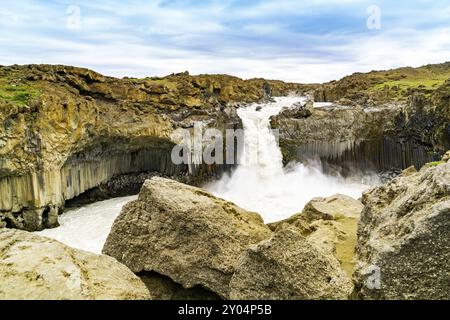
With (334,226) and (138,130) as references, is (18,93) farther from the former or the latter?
(334,226)

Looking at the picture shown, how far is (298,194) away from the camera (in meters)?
34.4

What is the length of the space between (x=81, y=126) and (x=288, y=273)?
83.6 feet

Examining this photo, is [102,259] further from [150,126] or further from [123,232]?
[150,126]

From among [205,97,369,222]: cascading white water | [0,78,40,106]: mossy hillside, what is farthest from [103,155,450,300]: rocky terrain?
[205,97,369,222]: cascading white water

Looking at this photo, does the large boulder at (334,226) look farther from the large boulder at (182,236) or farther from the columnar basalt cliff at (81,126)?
the columnar basalt cliff at (81,126)

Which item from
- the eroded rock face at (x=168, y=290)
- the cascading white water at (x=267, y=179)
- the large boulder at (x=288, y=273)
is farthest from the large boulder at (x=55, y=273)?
the cascading white water at (x=267, y=179)

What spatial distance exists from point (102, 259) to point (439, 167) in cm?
590

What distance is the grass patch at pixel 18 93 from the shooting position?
25783 millimetres

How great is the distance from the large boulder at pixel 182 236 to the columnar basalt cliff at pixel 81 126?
18080 millimetres

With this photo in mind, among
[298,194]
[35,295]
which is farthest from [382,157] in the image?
[35,295]

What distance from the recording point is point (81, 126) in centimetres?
2936

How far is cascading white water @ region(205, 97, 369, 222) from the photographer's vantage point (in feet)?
113

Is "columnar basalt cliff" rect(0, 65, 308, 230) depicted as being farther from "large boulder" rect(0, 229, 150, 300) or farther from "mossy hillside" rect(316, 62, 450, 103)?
"large boulder" rect(0, 229, 150, 300)

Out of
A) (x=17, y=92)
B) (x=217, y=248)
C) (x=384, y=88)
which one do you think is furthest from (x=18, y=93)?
(x=384, y=88)
